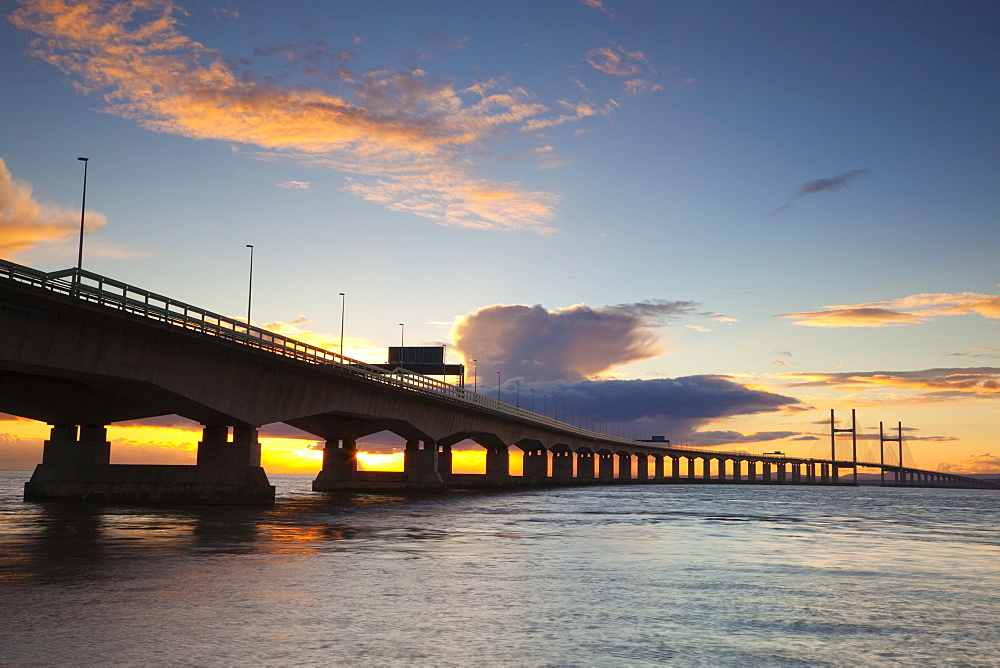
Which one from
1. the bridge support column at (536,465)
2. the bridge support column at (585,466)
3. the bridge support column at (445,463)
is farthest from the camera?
the bridge support column at (585,466)

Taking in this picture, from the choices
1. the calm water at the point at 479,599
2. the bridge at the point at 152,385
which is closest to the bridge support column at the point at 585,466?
the bridge at the point at 152,385

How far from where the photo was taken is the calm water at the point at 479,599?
12.5 metres

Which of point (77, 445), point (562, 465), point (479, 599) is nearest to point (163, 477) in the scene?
point (77, 445)

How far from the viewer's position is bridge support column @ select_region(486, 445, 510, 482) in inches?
5261

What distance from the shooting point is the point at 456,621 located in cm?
1494

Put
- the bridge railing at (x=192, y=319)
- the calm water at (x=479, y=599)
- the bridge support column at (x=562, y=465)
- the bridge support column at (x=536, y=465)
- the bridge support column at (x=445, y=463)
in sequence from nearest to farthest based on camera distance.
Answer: the calm water at (x=479, y=599) < the bridge railing at (x=192, y=319) < the bridge support column at (x=445, y=463) < the bridge support column at (x=536, y=465) < the bridge support column at (x=562, y=465)

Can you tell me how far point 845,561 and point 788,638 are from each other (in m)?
15.4

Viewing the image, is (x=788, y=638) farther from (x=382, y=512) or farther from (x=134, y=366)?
(x=382, y=512)

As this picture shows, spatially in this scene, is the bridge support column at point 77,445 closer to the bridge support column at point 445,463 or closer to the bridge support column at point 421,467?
the bridge support column at point 421,467

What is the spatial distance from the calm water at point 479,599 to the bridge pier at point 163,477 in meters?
18.8

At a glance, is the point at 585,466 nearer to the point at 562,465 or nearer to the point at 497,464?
the point at 562,465

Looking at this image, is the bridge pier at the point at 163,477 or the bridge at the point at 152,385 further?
the bridge pier at the point at 163,477

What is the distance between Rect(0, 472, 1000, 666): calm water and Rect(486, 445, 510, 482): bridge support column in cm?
9810

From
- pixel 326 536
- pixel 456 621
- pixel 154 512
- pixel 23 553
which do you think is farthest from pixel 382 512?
pixel 456 621
